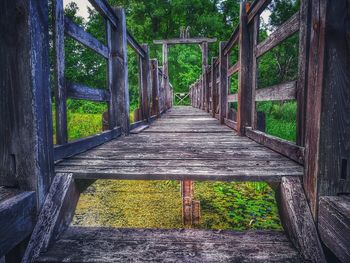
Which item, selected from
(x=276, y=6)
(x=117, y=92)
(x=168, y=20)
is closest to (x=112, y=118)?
(x=117, y=92)

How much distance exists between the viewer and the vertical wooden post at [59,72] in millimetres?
1759

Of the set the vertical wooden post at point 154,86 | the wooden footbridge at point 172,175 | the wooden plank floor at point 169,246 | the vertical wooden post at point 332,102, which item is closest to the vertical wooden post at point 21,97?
the wooden footbridge at point 172,175

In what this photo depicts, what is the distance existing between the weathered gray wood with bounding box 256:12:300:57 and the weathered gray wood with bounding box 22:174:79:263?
1.76 meters

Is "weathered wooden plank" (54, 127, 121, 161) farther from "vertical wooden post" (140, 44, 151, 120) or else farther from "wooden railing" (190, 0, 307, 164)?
"vertical wooden post" (140, 44, 151, 120)

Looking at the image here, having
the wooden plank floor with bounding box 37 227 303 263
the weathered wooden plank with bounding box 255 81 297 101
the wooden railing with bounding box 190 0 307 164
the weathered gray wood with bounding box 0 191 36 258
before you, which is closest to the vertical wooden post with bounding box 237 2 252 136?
the wooden railing with bounding box 190 0 307 164

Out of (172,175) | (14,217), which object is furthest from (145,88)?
(14,217)

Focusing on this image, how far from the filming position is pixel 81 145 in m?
2.18

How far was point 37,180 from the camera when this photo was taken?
127cm

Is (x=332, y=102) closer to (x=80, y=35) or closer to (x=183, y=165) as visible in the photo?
(x=183, y=165)

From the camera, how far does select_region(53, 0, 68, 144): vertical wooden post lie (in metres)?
1.76

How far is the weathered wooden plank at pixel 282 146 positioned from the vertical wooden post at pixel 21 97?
150 centimetres

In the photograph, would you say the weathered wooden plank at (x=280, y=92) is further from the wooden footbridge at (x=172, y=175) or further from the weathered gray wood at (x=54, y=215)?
the weathered gray wood at (x=54, y=215)

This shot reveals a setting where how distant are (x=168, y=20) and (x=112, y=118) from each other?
881 inches

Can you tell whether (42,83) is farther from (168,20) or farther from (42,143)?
(168,20)
